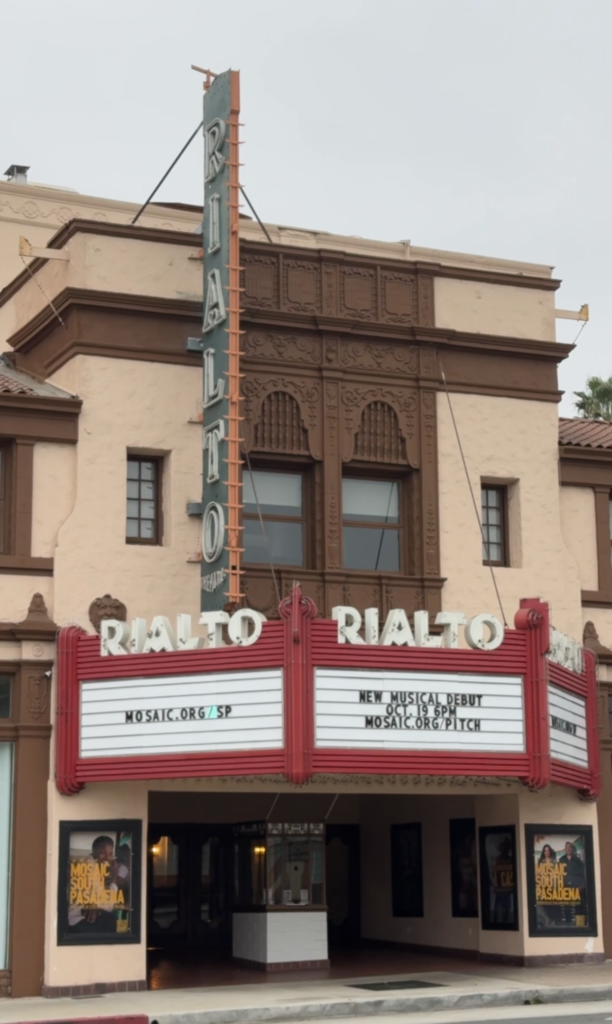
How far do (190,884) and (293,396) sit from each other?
990 cm

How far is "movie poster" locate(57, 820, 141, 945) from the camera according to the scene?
2258 cm

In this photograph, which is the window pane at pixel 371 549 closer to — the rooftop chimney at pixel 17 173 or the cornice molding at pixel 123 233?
the cornice molding at pixel 123 233

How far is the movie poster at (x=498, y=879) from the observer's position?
25516mm

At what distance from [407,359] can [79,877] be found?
10.1 m

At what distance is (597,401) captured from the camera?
49812mm

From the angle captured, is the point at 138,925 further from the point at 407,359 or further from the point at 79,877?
the point at 407,359

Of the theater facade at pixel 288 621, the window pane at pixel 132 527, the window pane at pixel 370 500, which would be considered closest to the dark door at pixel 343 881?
the theater facade at pixel 288 621

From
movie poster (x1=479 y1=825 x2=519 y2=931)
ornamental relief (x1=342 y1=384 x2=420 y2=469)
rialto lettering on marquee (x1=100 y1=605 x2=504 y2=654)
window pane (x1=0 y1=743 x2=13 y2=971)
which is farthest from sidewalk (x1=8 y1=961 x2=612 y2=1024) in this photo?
ornamental relief (x1=342 y1=384 x2=420 y2=469)

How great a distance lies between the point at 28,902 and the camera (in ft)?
74.0

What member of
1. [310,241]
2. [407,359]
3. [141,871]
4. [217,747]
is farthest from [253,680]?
[310,241]

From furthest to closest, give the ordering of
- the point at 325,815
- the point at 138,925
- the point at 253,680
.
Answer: the point at 325,815
the point at 138,925
the point at 253,680

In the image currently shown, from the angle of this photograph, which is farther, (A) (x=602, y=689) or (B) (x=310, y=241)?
(B) (x=310, y=241)

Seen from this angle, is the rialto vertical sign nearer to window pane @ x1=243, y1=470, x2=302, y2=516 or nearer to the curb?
window pane @ x1=243, y1=470, x2=302, y2=516

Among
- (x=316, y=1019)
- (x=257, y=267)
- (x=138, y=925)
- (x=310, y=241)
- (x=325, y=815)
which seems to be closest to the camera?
(x=316, y=1019)
